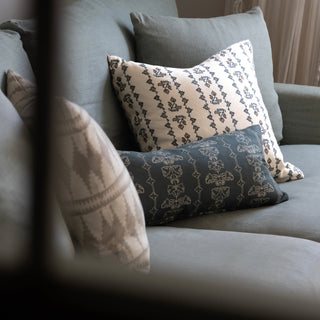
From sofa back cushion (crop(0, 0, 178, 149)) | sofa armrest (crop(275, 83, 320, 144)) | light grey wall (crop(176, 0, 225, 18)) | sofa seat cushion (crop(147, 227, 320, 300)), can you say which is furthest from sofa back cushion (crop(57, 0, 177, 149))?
light grey wall (crop(176, 0, 225, 18))

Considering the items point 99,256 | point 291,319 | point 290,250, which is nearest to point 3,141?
point 99,256

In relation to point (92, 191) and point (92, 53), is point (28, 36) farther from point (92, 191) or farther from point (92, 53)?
point (92, 191)

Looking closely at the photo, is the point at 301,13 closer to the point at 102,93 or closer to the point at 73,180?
the point at 102,93

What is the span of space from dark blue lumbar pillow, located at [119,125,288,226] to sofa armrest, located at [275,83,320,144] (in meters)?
0.59

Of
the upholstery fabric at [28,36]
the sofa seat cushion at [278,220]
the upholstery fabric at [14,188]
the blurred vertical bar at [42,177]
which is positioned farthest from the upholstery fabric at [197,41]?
the upholstery fabric at [14,188]

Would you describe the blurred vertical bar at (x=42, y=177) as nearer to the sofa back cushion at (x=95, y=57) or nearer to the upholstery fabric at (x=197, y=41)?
the sofa back cushion at (x=95, y=57)

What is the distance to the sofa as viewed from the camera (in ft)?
1.32

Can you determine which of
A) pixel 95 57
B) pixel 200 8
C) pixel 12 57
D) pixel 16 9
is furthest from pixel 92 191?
pixel 200 8

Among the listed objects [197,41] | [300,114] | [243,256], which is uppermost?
[197,41]

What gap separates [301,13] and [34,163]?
5.79 feet

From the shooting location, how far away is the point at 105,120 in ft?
4.11

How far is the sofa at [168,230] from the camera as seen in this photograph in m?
0.40

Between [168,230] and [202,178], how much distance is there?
0.13 meters

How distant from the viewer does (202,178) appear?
3.44 feet
